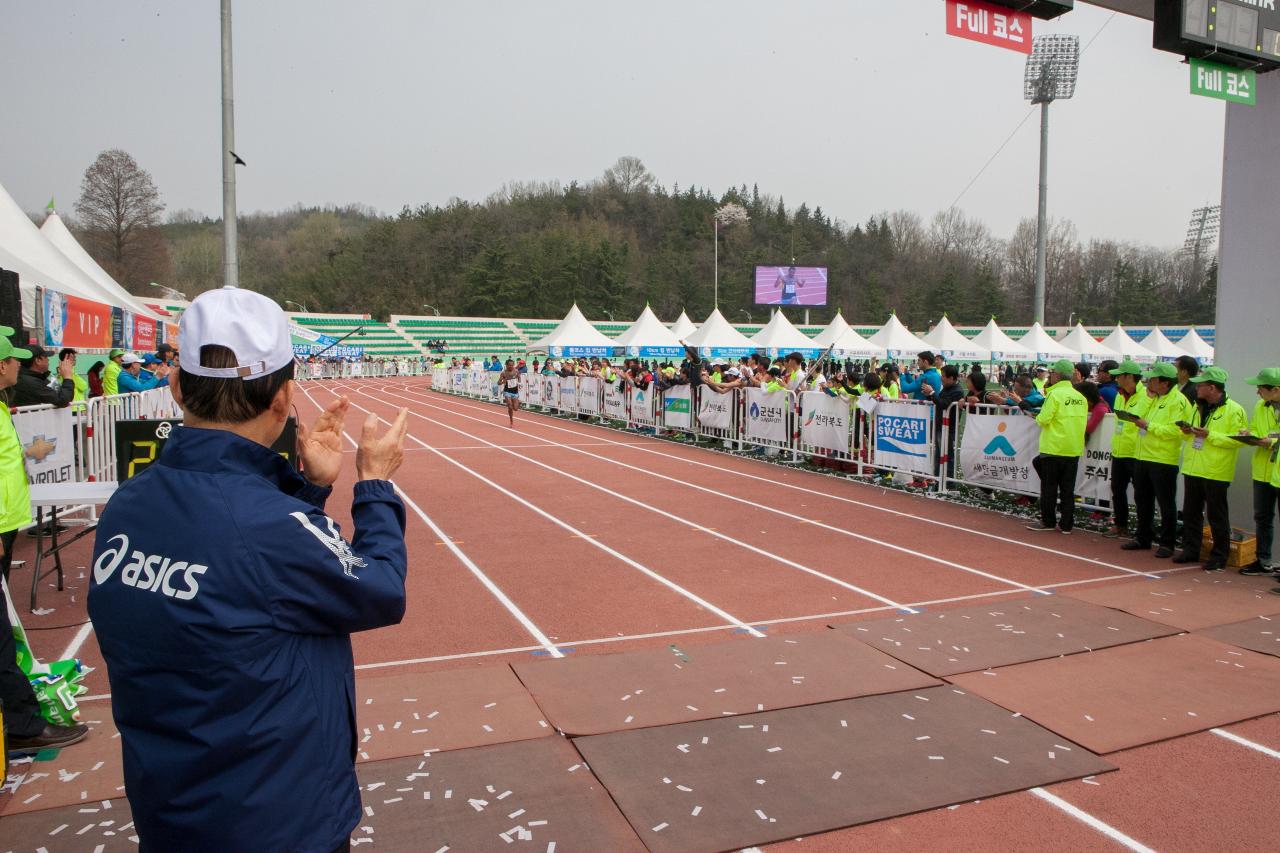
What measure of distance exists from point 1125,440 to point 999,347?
23.0 meters

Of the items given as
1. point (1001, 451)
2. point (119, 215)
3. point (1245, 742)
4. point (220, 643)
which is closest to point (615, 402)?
point (1001, 451)

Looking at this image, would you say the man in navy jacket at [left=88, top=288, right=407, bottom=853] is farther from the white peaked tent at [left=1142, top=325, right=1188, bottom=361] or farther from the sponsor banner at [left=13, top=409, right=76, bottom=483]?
the white peaked tent at [left=1142, top=325, right=1188, bottom=361]

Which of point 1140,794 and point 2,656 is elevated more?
point 2,656

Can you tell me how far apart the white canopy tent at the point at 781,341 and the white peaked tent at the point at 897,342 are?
248 centimetres

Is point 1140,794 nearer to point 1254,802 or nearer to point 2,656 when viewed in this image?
point 1254,802

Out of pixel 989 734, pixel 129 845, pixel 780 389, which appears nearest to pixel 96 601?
pixel 129 845

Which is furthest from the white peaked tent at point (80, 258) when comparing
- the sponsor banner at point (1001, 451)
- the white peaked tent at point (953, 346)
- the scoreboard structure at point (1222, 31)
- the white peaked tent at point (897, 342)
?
the white peaked tent at point (953, 346)

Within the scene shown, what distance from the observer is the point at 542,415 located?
2888cm

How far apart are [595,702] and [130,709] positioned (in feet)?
12.0

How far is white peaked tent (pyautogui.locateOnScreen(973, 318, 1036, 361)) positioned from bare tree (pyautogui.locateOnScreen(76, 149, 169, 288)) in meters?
42.2

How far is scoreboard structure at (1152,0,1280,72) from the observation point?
7750 mm

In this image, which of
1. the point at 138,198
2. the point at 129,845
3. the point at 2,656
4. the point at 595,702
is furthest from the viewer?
the point at 138,198

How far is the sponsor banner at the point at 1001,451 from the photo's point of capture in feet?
35.6

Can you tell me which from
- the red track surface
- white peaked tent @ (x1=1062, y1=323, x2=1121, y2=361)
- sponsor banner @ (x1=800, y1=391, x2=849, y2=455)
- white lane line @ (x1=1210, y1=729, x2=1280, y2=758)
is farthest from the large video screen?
white lane line @ (x1=1210, y1=729, x2=1280, y2=758)
